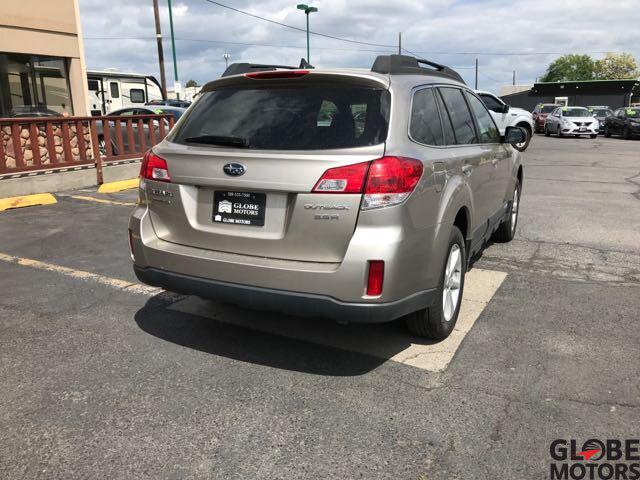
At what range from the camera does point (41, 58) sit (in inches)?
559

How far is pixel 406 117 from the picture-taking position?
10.5 ft

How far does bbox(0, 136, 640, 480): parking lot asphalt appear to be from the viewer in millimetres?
2551

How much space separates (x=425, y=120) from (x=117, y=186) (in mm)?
8464

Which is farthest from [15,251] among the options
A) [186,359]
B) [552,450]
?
[552,450]

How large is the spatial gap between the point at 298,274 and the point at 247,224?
0.43 m

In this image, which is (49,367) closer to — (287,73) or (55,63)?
(287,73)

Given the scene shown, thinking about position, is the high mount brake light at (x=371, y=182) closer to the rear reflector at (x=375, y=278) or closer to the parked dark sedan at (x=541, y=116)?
the rear reflector at (x=375, y=278)

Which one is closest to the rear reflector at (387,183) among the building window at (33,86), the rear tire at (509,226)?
the rear tire at (509,226)

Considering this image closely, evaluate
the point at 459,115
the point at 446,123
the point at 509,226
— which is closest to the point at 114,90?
the point at 509,226

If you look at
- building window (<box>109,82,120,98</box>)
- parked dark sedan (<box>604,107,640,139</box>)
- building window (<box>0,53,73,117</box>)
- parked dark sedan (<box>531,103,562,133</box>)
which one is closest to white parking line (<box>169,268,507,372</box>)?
building window (<box>0,53,73,117</box>)

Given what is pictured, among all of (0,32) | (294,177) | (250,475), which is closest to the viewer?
(250,475)

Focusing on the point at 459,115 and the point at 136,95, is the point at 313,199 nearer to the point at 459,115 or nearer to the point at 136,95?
the point at 459,115

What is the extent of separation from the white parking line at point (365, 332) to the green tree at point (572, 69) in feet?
376

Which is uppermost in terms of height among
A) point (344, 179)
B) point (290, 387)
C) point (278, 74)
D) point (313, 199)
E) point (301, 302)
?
point (278, 74)
